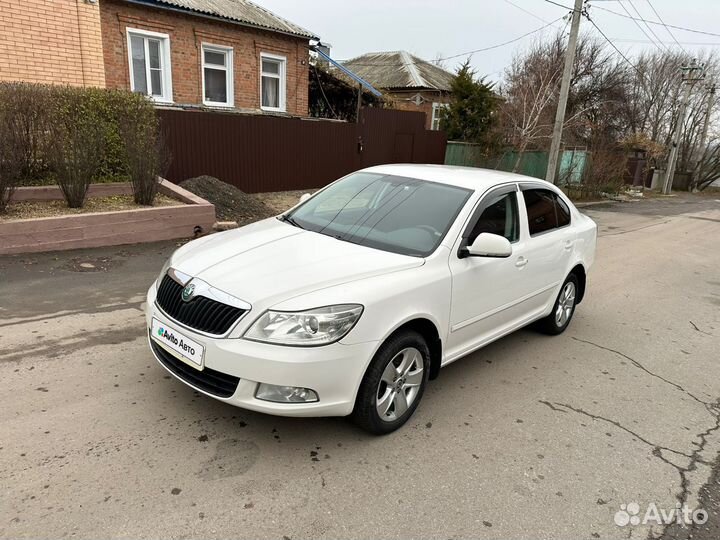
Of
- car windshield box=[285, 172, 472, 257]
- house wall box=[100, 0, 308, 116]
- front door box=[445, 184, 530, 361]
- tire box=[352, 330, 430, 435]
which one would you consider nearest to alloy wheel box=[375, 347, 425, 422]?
tire box=[352, 330, 430, 435]

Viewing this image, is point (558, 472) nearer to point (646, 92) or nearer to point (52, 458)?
point (52, 458)

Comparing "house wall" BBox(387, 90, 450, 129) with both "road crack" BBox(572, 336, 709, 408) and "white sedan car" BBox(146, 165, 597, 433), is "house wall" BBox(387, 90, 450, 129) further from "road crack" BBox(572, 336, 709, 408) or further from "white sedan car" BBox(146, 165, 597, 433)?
"white sedan car" BBox(146, 165, 597, 433)

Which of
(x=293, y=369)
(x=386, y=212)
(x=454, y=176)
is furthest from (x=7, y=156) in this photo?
(x=293, y=369)

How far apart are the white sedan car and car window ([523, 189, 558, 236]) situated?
2 cm

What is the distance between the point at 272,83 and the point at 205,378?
15924mm

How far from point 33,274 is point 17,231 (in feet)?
2.96

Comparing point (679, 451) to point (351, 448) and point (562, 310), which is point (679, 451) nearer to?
point (562, 310)

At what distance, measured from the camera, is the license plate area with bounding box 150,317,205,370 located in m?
2.98

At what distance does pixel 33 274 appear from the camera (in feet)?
19.5

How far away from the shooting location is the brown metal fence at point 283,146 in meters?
11.1

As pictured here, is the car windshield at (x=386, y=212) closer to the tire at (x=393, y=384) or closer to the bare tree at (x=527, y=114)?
the tire at (x=393, y=384)

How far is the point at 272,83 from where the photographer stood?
17250 mm

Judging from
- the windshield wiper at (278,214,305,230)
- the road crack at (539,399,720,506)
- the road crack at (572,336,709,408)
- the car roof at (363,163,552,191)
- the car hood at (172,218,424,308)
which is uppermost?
the car roof at (363,163,552,191)

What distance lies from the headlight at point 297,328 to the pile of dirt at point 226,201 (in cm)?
678
